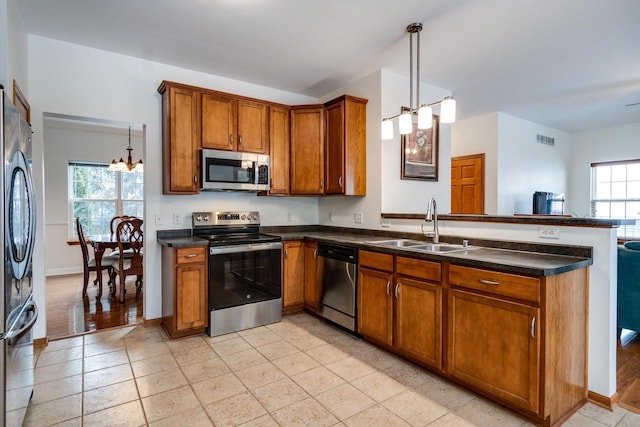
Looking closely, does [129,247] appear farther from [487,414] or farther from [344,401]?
[487,414]

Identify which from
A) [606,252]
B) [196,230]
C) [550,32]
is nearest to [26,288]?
[196,230]

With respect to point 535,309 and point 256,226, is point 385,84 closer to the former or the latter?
point 256,226

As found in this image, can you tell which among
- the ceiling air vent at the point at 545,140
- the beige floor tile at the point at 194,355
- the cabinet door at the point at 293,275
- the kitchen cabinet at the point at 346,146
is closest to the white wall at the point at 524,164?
the ceiling air vent at the point at 545,140

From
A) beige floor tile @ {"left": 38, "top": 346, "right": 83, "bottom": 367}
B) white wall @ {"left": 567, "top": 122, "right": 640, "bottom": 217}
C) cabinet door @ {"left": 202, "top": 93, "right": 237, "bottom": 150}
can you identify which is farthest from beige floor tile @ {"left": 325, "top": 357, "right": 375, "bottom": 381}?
white wall @ {"left": 567, "top": 122, "right": 640, "bottom": 217}

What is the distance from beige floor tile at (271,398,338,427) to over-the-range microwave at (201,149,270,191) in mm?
2238

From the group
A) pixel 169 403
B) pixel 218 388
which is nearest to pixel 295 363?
pixel 218 388

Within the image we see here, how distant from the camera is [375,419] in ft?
6.54

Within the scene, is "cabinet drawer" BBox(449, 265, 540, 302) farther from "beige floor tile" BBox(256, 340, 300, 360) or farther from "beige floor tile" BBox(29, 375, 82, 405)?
"beige floor tile" BBox(29, 375, 82, 405)

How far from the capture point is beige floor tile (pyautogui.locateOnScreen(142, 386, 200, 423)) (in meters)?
2.05

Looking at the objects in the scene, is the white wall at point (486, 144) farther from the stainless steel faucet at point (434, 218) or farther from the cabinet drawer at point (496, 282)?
the cabinet drawer at point (496, 282)

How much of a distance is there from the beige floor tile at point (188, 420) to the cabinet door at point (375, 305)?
1.48m

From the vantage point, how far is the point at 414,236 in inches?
130

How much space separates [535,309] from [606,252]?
2.26 ft

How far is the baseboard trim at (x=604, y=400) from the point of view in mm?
2100
